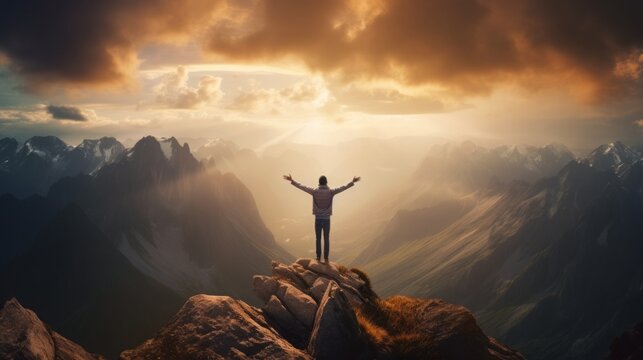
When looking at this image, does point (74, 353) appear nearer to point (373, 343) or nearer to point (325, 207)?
point (373, 343)

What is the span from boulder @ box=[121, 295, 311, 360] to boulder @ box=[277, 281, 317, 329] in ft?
5.83

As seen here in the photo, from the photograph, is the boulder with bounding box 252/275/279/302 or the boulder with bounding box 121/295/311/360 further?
the boulder with bounding box 252/275/279/302

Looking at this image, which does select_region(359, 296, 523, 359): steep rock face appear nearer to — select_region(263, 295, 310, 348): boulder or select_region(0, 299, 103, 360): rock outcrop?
select_region(263, 295, 310, 348): boulder

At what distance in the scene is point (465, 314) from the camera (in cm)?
2005

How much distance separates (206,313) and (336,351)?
5.81 meters

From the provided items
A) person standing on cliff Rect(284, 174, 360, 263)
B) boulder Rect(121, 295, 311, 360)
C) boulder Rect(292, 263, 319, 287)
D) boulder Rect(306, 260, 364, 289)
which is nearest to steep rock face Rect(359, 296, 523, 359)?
boulder Rect(306, 260, 364, 289)

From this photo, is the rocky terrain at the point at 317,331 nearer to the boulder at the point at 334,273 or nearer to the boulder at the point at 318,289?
the boulder at the point at 318,289

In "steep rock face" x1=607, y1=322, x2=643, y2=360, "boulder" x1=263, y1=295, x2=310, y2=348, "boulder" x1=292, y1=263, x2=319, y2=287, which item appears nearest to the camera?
"boulder" x1=263, y1=295, x2=310, y2=348

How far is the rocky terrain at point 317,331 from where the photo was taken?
16672 millimetres

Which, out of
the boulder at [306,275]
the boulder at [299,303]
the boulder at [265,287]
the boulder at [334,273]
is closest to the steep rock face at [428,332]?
the boulder at [299,303]

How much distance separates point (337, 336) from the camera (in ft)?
56.9

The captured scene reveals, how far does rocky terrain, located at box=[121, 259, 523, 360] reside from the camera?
656 inches

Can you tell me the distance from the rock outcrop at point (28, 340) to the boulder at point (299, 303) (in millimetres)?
8577

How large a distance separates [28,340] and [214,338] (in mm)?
6219
